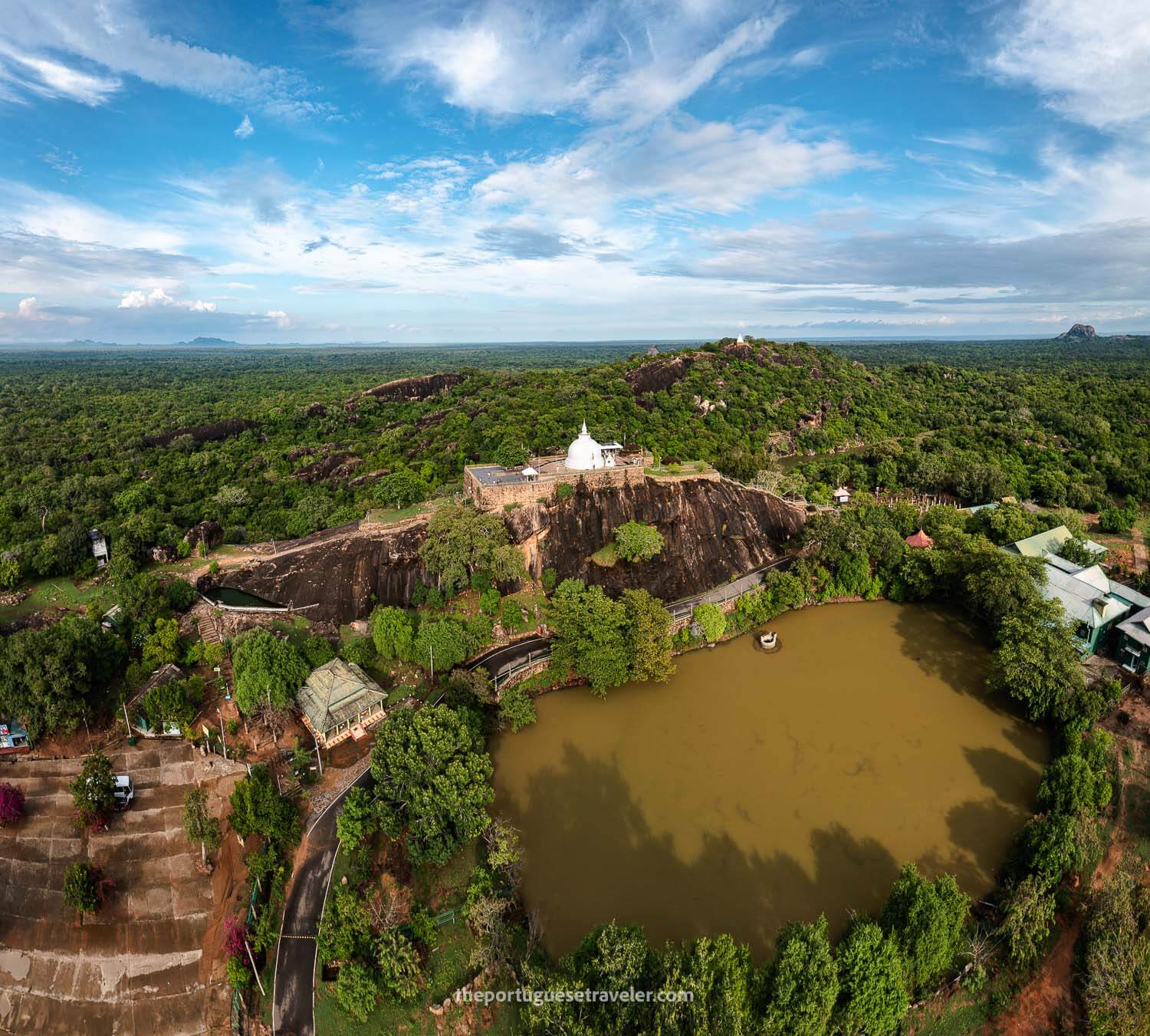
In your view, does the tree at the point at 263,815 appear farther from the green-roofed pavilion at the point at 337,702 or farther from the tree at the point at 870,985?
the tree at the point at 870,985

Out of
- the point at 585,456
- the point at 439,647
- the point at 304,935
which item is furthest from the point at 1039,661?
the point at 304,935

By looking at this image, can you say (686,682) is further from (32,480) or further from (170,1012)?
(32,480)

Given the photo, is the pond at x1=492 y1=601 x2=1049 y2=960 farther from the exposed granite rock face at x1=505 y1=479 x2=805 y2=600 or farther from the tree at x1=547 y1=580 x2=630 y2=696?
the exposed granite rock face at x1=505 y1=479 x2=805 y2=600

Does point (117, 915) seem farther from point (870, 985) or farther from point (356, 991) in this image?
point (870, 985)

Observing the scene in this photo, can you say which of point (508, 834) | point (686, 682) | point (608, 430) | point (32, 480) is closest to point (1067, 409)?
point (608, 430)

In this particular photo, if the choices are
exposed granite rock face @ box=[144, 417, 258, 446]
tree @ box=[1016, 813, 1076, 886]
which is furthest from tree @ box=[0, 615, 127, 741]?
exposed granite rock face @ box=[144, 417, 258, 446]

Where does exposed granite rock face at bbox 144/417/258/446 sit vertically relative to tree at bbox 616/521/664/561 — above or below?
above
